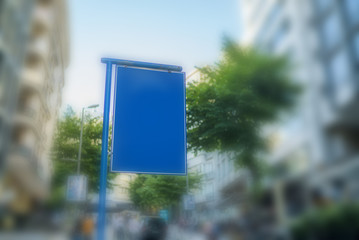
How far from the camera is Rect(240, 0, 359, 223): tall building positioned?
0.96 metres

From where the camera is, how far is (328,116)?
1006mm

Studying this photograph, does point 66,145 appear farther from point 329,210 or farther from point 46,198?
point 329,210

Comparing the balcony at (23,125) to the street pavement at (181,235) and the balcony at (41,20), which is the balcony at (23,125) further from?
the street pavement at (181,235)

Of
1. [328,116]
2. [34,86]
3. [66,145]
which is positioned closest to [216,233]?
[328,116]

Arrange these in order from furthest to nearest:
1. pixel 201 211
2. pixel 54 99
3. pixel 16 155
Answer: pixel 201 211 → pixel 54 99 → pixel 16 155

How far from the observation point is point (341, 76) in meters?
0.99

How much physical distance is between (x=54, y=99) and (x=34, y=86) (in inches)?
17.6

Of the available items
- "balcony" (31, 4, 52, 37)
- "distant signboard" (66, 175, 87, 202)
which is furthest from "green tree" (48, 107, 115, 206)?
"balcony" (31, 4, 52, 37)

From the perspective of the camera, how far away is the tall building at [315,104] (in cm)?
96

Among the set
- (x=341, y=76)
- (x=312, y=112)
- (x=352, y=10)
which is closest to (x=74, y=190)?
(x=312, y=112)

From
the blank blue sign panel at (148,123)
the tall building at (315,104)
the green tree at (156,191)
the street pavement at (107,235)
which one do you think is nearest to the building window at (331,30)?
the tall building at (315,104)

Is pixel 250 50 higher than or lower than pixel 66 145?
higher

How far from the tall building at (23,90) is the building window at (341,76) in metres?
0.89

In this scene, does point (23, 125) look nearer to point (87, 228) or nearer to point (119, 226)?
point (87, 228)
